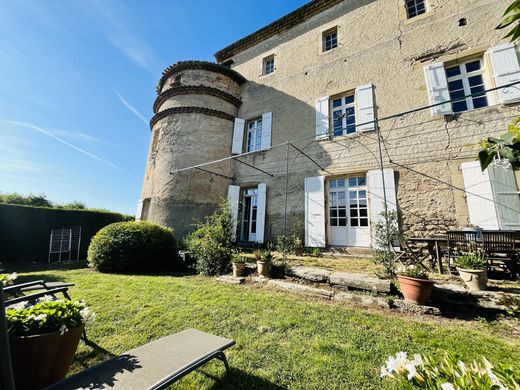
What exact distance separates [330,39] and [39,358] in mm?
11478

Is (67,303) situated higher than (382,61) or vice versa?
(382,61)

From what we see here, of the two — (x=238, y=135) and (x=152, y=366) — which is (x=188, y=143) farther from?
(x=152, y=366)

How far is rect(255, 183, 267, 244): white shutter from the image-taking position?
27.5ft

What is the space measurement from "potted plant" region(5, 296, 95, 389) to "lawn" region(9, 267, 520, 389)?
0.46m

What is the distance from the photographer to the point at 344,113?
7891 millimetres

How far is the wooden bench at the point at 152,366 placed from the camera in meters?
1.35

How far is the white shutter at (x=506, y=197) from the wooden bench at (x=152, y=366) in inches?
261

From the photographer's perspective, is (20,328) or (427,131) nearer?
(20,328)

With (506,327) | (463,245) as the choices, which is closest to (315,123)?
(463,245)

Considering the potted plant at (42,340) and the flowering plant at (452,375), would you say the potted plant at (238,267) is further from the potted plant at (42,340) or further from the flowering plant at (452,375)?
the flowering plant at (452,375)

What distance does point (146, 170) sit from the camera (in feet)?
34.1

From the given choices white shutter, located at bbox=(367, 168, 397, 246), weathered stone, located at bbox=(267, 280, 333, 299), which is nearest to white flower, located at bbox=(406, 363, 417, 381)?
weathered stone, located at bbox=(267, 280, 333, 299)

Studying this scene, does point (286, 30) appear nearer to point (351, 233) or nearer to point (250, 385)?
point (351, 233)

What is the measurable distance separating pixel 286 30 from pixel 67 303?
39.7 feet
